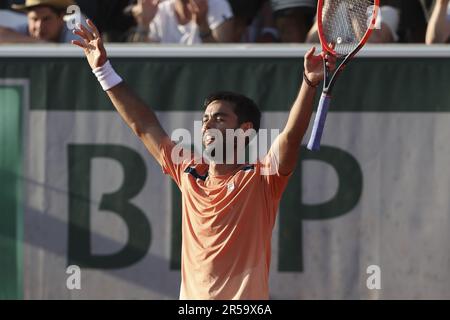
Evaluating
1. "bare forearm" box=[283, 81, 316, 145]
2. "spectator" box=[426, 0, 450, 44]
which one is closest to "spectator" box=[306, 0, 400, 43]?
"spectator" box=[426, 0, 450, 44]

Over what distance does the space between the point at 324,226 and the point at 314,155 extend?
1.37ft

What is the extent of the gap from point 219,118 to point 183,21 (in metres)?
2.66

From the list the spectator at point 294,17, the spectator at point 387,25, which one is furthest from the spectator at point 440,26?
the spectator at point 294,17

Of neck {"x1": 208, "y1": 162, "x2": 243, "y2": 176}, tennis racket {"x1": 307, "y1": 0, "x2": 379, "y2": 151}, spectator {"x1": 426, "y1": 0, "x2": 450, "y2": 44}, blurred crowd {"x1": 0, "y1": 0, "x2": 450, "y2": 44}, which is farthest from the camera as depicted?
blurred crowd {"x1": 0, "y1": 0, "x2": 450, "y2": 44}

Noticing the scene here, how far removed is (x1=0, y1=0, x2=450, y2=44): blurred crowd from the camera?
678 cm

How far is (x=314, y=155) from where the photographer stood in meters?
6.31

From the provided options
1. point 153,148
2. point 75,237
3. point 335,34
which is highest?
point 335,34

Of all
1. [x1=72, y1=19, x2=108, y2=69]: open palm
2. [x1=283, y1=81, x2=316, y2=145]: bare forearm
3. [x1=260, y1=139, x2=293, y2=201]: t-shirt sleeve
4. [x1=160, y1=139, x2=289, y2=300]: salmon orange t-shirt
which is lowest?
[x1=160, y1=139, x2=289, y2=300]: salmon orange t-shirt

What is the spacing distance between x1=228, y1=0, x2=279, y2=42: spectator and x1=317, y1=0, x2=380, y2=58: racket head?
212 cm

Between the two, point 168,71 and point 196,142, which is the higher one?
point 168,71

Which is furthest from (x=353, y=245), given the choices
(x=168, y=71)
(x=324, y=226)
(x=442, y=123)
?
(x=168, y=71)

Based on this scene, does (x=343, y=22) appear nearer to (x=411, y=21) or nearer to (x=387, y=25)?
(x=387, y=25)

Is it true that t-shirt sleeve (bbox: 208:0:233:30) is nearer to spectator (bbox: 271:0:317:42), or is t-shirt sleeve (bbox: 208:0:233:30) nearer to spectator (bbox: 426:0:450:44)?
spectator (bbox: 271:0:317:42)

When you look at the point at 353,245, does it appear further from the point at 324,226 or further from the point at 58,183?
the point at 58,183
